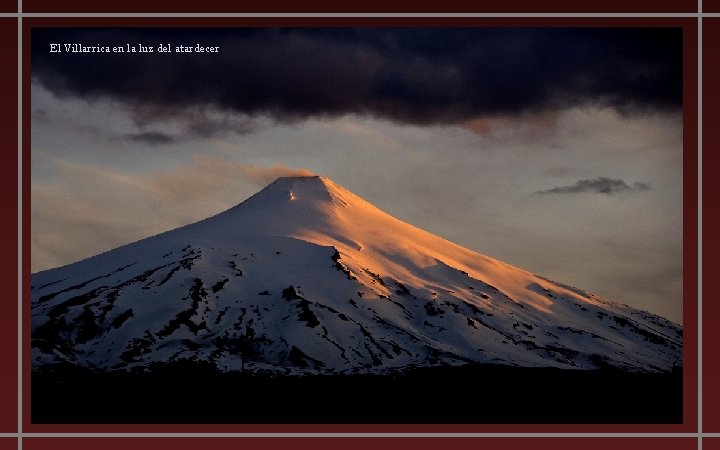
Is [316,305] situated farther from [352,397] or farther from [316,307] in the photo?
[352,397]

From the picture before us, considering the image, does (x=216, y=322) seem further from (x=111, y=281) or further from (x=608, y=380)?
(x=608, y=380)

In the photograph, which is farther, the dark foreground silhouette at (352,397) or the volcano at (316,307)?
the volcano at (316,307)

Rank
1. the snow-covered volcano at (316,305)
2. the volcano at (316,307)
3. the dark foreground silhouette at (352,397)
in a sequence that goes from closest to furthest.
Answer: the dark foreground silhouette at (352,397)
the volcano at (316,307)
the snow-covered volcano at (316,305)

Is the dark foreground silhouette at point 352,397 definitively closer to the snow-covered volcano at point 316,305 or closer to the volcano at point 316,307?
the volcano at point 316,307

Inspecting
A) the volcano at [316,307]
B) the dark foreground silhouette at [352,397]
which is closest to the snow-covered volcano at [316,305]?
the volcano at [316,307]

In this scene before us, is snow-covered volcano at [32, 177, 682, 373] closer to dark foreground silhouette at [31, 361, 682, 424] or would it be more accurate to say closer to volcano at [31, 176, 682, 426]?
volcano at [31, 176, 682, 426]

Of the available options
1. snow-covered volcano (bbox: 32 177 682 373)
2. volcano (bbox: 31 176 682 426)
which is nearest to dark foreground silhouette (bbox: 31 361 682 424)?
volcano (bbox: 31 176 682 426)
